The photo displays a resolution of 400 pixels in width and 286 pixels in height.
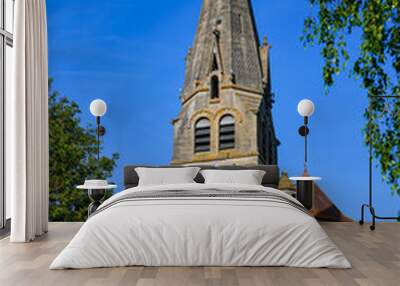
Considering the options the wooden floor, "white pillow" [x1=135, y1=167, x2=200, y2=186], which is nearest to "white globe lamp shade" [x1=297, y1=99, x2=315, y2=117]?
"white pillow" [x1=135, y1=167, x2=200, y2=186]

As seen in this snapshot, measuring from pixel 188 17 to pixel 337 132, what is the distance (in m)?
4.13

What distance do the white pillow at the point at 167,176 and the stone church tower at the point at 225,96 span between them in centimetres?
494

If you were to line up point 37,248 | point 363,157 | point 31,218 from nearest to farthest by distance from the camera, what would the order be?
point 37,248
point 31,218
point 363,157

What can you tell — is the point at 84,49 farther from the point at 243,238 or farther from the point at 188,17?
the point at 243,238

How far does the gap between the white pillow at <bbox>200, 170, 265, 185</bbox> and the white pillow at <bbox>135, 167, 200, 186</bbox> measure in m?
0.19

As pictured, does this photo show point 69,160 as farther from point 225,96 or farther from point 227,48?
point 227,48

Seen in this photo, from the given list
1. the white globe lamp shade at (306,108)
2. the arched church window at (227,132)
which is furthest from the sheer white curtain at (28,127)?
the arched church window at (227,132)

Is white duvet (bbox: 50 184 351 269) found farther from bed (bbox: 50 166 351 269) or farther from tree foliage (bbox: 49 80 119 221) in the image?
tree foliage (bbox: 49 80 119 221)

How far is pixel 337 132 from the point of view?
889cm

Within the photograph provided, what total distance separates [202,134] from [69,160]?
3.73m

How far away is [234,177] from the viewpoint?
502 centimetres

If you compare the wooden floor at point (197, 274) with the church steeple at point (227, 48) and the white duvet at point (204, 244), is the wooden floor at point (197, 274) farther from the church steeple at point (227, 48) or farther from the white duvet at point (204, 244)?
the church steeple at point (227, 48)

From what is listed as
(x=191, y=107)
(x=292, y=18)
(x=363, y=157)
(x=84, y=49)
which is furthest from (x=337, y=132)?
(x=84, y=49)

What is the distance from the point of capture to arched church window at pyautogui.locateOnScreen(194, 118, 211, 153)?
11.7 m
